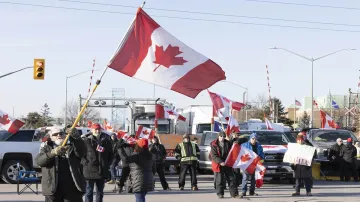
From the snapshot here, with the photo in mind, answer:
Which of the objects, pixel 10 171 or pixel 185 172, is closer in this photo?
pixel 185 172

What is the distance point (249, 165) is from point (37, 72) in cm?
1502

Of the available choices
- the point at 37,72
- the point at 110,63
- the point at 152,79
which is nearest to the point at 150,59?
the point at 152,79

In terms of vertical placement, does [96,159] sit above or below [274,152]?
above

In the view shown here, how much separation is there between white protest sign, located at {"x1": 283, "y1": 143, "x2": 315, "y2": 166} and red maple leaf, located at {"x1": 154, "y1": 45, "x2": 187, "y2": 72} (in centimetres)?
816

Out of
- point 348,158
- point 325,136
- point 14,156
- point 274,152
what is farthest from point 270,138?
point 14,156

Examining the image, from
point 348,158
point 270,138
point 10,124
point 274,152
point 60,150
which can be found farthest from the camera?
point 348,158

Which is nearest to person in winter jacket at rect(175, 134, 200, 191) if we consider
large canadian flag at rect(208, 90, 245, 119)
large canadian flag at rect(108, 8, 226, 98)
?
large canadian flag at rect(208, 90, 245, 119)

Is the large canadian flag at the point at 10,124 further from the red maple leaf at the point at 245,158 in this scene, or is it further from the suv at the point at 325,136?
the suv at the point at 325,136

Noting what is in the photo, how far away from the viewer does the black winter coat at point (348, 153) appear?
81.5 ft

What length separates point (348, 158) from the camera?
24.8 metres

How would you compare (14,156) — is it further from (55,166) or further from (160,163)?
(55,166)

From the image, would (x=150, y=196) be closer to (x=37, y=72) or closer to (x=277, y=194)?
(x=277, y=194)

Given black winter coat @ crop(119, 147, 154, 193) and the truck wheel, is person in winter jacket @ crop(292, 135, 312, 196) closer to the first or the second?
black winter coat @ crop(119, 147, 154, 193)

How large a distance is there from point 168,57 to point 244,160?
23.5 ft
